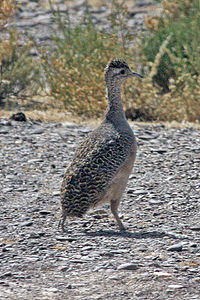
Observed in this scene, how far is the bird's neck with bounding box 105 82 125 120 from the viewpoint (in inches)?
269

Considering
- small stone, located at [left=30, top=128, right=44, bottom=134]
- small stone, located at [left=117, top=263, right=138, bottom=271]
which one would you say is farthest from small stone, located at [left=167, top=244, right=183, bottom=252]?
small stone, located at [left=30, top=128, right=44, bottom=134]

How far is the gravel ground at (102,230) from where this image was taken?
196 inches

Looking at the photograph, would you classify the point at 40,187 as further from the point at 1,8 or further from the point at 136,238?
the point at 1,8

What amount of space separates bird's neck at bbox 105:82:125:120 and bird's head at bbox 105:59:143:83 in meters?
0.07

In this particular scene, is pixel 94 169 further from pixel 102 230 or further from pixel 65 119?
pixel 65 119

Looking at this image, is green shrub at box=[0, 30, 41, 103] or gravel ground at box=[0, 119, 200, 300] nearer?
gravel ground at box=[0, 119, 200, 300]

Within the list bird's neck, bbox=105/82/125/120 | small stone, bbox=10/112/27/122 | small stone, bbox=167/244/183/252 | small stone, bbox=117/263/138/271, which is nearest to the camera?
small stone, bbox=117/263/138/271

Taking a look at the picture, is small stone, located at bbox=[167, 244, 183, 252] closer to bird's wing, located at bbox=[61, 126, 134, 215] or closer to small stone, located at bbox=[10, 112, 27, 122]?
bird's wing, located at bbox=[61, 126, 134, 215]

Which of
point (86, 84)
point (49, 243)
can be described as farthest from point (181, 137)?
point (49, 243)

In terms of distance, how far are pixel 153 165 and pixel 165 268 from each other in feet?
11.3

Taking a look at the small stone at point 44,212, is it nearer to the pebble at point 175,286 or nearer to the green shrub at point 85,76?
the pebble at point 175,286

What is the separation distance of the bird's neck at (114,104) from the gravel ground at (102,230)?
1.03m

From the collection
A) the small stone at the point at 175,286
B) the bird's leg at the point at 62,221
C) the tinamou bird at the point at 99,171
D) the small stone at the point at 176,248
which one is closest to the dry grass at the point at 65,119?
the tinamou bird at the point at 99,171

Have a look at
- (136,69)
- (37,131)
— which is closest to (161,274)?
(37,131)
